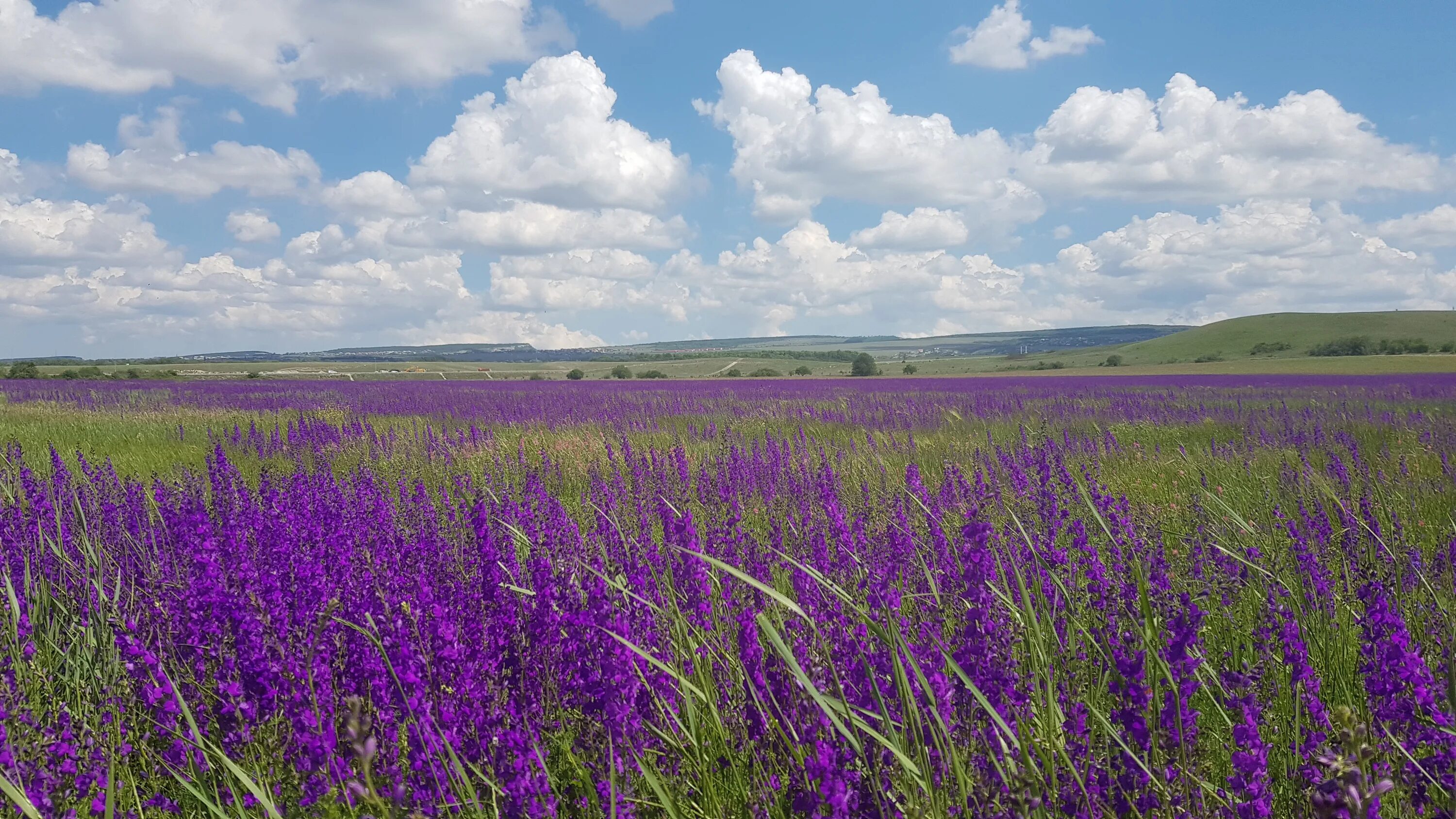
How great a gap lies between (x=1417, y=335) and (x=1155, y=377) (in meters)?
55.8

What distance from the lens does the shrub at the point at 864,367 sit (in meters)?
58.9

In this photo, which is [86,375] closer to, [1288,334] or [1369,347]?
[1369,347]

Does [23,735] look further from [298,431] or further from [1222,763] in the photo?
[298,431]

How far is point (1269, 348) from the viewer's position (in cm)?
6378

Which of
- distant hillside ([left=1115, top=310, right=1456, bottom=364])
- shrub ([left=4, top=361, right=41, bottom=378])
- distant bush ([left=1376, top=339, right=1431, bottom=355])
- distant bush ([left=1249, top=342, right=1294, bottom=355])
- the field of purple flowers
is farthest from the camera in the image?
distant hillside ([left=1115, top=310, right=1456, bottom=364])

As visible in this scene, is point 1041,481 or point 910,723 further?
point 1041,481

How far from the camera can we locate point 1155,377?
89.6 ft

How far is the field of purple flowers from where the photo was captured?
1.75 meters

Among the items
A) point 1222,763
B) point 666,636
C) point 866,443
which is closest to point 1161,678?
point 1222,763

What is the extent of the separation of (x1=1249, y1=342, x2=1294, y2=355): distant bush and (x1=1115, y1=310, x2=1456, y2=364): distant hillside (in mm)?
126

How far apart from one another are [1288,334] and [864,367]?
4134 centimetres

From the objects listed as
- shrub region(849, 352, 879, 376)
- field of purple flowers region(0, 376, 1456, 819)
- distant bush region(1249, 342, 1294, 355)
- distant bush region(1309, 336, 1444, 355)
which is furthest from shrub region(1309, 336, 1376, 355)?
field of purple flowers region(0, 376, 1456, 819)

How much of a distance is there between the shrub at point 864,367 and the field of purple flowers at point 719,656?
53.3 meters

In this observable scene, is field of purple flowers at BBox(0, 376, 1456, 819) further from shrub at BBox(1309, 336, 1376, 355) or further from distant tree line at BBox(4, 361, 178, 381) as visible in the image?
shrub at BBox(1309, 336, 1376, 355)
